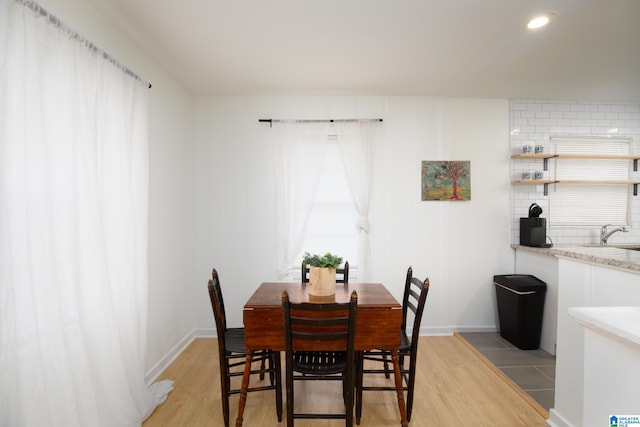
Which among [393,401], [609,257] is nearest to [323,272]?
[393,401]

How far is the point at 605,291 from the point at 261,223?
9.08ft

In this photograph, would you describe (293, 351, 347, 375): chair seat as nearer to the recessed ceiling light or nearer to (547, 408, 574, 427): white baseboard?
(547, 408, 574, 427): white baseboard

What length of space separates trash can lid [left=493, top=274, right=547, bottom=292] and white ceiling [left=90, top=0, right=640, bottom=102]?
1.90 metres

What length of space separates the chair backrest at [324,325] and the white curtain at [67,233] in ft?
3.42

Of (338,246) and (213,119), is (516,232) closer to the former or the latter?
(338,246)

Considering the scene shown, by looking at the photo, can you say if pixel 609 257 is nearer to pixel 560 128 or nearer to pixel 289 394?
pixel 289 394

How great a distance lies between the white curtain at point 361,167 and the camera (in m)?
3.32

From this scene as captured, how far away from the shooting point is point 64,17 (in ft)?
5.59

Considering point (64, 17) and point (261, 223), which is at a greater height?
point (64, 17)

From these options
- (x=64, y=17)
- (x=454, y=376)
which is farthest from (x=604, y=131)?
(x=64, y=17)

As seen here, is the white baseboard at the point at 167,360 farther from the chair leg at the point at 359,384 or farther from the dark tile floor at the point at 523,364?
the dark tile floor at the point at 523,364

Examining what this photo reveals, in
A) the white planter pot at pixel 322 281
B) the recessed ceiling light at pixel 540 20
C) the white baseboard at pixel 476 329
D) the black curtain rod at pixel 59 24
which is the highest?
the recessed ceiling light at pixel 540 20

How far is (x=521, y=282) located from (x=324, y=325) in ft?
7.72

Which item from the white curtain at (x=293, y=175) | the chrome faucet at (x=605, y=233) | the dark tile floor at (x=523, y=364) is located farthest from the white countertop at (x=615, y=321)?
the chrome faucet at (x=605, y=233)
